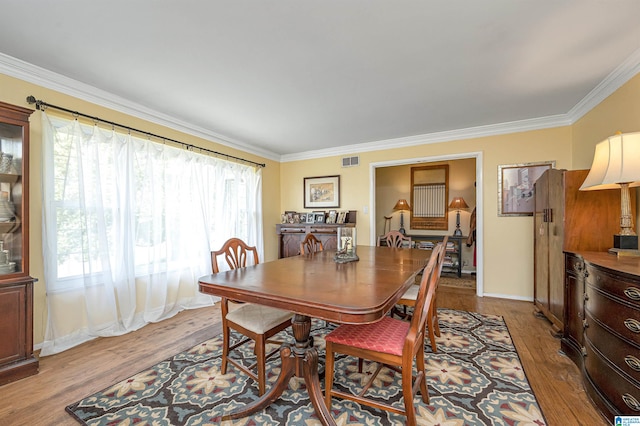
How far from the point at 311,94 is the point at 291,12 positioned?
3.74 feet

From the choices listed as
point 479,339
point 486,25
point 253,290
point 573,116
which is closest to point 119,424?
point 253,290

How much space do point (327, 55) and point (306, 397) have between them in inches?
94.6

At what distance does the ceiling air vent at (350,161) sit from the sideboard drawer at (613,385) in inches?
142

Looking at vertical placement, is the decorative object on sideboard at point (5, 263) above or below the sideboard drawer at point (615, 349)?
above

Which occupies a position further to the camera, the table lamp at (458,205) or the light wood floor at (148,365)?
the table lamp at (458,205)

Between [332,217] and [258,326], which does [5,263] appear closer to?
[258,326]

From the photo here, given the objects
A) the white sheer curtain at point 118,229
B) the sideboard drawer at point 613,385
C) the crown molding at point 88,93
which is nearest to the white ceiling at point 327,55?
the crown molding at point 88,93

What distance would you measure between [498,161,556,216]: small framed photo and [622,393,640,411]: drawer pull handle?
2.66 meters

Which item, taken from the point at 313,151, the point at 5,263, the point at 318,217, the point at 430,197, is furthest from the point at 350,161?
the point at 5,263

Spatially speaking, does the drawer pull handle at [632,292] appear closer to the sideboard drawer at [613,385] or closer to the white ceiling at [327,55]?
the sideboard drawer at [613,385]

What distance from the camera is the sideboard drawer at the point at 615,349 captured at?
4.42 ft

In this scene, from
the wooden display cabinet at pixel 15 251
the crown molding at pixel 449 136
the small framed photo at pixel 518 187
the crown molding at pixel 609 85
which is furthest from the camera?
the small framed photo at pixel 518 187

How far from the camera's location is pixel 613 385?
147 centimetres

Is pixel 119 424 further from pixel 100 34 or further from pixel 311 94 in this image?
pixel 311 94
